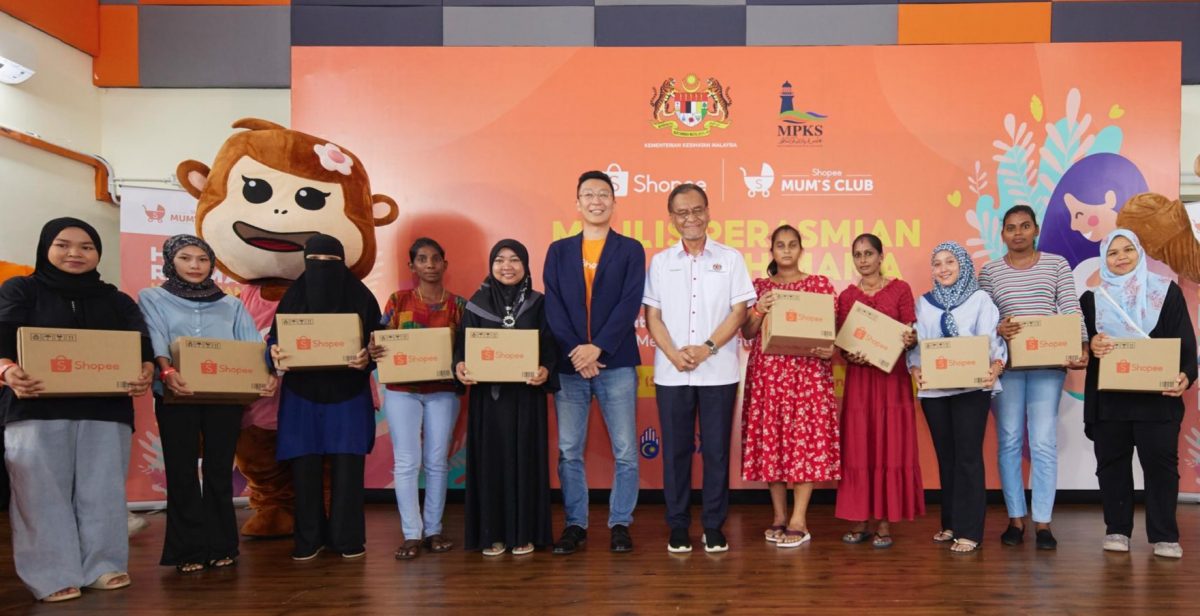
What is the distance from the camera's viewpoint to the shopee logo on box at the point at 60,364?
2523 mm

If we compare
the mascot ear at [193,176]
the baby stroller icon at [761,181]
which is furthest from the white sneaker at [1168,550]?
the mascot ear at [193,176]

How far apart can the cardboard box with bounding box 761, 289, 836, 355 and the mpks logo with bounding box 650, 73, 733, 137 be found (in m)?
1.60

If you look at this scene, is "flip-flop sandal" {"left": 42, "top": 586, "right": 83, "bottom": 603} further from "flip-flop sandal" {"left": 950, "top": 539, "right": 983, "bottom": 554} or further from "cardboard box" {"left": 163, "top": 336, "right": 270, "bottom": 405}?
"flip-flop sandal" {"left": 950, "top": 539, "right": 983, "bottom": 554}

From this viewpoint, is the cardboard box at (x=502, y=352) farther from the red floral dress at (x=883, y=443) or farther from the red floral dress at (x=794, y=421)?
the red floral dress at (x=883, y=443)

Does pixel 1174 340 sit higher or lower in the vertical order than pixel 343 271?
lower

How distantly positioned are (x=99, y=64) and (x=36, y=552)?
3341 millimetres

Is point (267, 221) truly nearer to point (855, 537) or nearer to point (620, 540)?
point (620, 540)

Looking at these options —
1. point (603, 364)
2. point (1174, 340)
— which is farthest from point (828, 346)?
point (1174, 340)

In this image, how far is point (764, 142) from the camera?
435 cm

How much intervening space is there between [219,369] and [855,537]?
2.75 m

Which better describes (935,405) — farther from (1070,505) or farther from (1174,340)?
(1070,505)

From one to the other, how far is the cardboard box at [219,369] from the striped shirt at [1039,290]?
3.22m

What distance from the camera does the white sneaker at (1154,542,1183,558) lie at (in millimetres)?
3107

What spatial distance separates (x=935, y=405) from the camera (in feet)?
10.7
